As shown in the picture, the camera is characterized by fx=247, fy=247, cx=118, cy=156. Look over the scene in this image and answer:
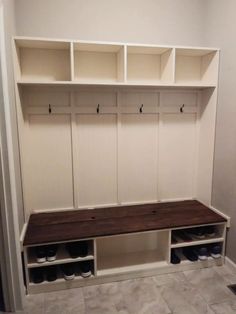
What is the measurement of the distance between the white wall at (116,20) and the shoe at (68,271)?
2.00 metres

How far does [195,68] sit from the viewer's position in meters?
2.53

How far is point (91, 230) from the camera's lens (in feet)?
6.69

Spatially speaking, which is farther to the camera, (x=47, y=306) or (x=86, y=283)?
(x=86, y=283)

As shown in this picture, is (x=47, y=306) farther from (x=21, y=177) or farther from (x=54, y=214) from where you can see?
(x=21, y=177)

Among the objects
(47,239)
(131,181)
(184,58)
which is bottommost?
(47,239)

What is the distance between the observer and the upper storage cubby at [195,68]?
7.72 feet

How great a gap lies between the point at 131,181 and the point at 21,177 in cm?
106

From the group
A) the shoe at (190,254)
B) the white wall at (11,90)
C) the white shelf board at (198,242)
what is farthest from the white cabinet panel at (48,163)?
the shoe at (190,254)

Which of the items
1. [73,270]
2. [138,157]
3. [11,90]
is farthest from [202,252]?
[11,90]

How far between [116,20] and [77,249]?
6.77 feet

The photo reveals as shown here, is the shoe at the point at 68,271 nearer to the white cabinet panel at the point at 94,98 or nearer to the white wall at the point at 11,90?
the white wall at the point at 11,90

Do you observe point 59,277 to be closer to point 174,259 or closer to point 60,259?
point 60,259

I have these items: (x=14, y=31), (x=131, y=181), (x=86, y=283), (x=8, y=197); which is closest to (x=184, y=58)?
(x=131, y=181)

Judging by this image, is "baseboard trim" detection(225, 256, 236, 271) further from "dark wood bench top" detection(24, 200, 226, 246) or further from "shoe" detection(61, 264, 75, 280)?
"shoe" detection(61, 264, 75, 280)
